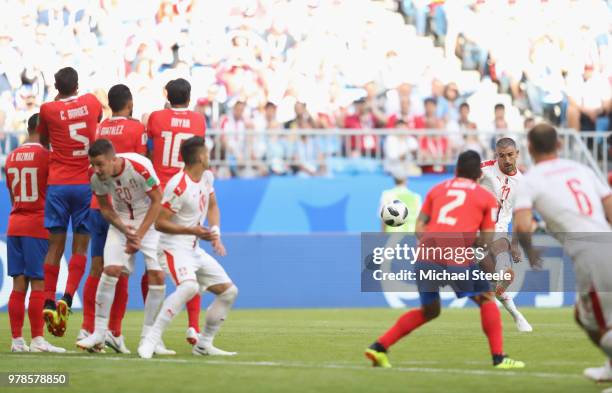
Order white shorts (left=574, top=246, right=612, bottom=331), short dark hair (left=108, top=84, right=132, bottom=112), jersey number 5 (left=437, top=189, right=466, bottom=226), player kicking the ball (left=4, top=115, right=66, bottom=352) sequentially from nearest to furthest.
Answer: white shorts (left=574, top=246, right=612, bottom=331), jersey number 5 (left=437, top=189, right=466, bottom=226), short dark hair (left=108, top=84, right=132, bottom=112), player kicking the ball (left=4, top=115, right=66, bottom=352)

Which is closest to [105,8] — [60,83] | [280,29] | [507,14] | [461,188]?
[280,29]

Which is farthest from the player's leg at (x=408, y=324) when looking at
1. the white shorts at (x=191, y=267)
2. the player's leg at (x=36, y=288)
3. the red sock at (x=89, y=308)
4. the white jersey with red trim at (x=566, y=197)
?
the player's leg at (x=36, y=288)

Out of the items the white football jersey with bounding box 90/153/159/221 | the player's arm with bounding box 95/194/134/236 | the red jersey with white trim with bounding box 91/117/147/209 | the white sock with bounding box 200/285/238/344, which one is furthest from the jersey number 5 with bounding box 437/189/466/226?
the red jersey with white trim with bounding box 91/117/147/209

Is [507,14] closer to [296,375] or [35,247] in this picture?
[35,247]

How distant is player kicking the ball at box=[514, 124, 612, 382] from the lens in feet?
26.9

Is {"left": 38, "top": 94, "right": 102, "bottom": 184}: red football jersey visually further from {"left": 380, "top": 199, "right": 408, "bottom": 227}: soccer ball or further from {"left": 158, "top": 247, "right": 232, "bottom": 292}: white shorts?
{"left": 380, "top": 199, "right": 408, "bottom": 227}: soccer ball

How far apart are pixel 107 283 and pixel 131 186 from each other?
2.98 feet

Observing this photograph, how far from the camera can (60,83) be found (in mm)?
12086

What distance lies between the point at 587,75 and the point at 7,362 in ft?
55.2

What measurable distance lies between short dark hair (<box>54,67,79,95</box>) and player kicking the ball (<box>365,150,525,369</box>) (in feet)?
13.8

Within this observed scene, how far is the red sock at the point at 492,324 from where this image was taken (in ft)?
31.7

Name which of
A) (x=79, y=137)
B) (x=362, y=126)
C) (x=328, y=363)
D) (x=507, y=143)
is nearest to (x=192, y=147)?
(x=79, y=137)

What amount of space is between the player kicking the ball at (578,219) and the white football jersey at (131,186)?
379 centimetres

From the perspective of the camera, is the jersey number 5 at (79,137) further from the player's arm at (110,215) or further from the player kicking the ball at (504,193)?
the player kicking the ball at (504,193)
